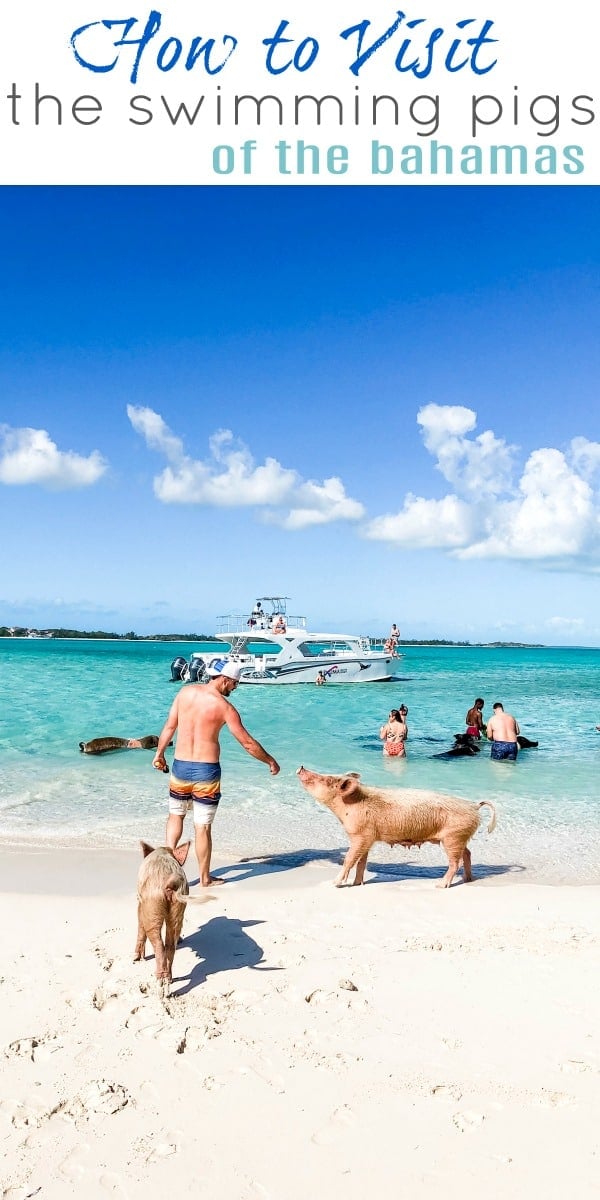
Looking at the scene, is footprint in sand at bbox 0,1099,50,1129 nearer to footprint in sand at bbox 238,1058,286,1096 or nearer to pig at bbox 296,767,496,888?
footprint in sand at bbox 238,1058,286,1096

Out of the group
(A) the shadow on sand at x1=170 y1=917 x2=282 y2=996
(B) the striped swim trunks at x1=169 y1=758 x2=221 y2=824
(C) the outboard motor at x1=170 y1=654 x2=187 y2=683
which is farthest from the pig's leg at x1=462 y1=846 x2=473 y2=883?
(C) the outboard motor at x1=170 y1=654 x2=187 y2=683

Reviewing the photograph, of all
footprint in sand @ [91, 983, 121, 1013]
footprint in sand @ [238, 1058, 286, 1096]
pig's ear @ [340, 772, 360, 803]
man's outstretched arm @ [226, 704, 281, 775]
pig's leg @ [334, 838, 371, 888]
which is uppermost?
man's outstretched arm @ [226, 704, 281, 775]

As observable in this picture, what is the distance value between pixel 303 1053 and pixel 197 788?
112 inches

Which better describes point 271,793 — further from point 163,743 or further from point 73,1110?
point 73,1110

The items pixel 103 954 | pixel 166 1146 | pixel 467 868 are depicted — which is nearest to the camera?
pixel 166 1146

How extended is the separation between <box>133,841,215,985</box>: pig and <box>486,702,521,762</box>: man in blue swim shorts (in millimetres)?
11556

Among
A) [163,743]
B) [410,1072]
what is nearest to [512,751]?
[163,743]

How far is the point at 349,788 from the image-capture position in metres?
6.44

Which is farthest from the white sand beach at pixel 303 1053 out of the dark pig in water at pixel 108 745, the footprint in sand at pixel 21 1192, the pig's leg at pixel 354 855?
the dark pig in water at pixel 108 745

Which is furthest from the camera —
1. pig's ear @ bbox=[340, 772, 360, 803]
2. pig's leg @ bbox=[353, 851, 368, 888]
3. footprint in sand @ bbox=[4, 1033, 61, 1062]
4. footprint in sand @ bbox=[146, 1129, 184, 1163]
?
pig's leg @ bbox=[353, 851, 368, 888]

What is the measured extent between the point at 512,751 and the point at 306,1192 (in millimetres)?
13189

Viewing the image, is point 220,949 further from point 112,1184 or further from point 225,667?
point 225,667

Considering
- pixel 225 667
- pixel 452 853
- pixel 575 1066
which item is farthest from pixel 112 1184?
pixel 225 667

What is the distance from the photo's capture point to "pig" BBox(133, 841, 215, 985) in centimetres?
441
